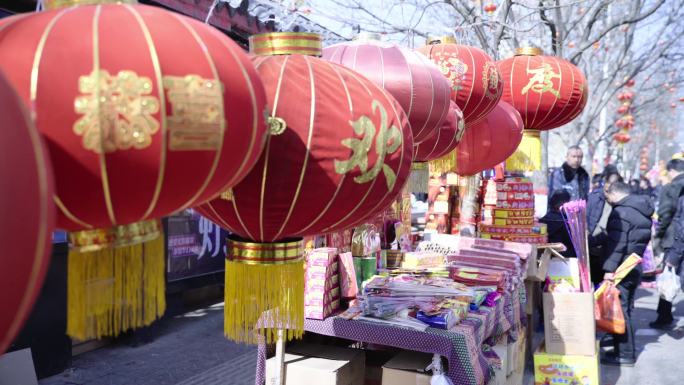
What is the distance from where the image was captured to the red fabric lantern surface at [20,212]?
834mm

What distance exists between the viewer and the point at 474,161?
4879mm

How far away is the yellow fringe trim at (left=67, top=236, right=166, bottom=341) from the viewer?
4.43 ft

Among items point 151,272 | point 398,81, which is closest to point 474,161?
point 398,81

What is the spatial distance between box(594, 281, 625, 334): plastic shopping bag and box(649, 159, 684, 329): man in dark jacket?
219 cm

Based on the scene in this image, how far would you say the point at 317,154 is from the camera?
165 cm

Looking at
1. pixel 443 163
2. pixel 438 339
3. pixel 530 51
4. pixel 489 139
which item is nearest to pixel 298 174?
pixel 438 339

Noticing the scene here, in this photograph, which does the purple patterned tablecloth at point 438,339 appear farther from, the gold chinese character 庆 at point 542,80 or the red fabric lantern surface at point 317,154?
the gold chinese character 庆 at point 542,80

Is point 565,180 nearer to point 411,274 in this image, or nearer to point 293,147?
point 411,274

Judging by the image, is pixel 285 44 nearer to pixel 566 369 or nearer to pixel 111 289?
pixel 111 289

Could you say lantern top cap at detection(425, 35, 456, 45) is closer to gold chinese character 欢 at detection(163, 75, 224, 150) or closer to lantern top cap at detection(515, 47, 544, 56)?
lantern top cap at detection(515, 47, 544, 56)

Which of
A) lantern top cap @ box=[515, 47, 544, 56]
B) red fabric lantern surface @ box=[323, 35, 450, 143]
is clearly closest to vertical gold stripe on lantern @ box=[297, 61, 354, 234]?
red fabric lantern surface @ box=[323, 35, 450, 143]

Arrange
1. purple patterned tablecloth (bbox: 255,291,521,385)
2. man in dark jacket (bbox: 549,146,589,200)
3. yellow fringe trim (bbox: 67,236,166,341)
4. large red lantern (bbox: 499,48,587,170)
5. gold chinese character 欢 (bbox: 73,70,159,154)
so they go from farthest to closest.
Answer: man in dark jacket (bbox: 549,146,589,200)
large red lantern (bbox: 499,48,587,170)
purple patterned tablecloth (bbox: 255,291,521,385)
yellow fringe trim (bbox: 67,236,166,341)
gold chinese character 欢 (bbox: 73,70,159,154)

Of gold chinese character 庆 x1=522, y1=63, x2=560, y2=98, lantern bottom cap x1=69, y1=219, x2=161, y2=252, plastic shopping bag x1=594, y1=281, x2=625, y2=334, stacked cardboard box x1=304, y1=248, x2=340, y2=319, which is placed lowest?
plastic shopping bag x1=594, y1=281, x2=625, y2=334

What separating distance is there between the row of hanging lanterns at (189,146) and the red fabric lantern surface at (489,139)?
303 centimetres
